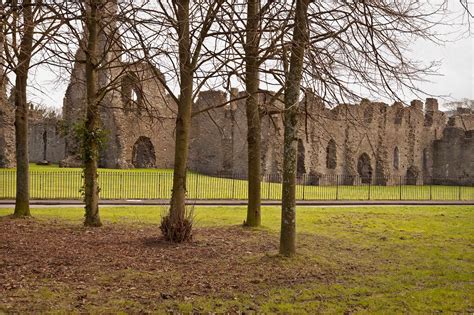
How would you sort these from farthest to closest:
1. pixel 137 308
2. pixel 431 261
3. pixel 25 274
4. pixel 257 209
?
pixel 257 209 < pixel 431 261 < pixel 25 274 < pixel 137 308

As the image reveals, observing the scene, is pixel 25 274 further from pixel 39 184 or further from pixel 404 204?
pixel 404 204

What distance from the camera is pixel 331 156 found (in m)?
39.2

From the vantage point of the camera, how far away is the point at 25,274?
307 inches

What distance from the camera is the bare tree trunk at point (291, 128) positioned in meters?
8.53

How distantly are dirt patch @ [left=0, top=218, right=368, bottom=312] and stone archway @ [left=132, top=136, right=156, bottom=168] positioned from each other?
25734 millimetres

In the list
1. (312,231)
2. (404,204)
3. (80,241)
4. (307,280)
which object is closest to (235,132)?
(404,204)

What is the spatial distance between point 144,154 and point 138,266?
30.4m

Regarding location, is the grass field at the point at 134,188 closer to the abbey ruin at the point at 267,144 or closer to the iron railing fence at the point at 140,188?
the iron railing fence at the point at 140,188

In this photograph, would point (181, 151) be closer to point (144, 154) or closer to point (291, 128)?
point (291, 128)

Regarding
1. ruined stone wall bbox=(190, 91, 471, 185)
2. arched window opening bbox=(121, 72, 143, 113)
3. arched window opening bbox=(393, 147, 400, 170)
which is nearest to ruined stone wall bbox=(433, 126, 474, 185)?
ruined stone wall bbox=(190, 91, 471, 185)

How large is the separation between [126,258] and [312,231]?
19.7 feet

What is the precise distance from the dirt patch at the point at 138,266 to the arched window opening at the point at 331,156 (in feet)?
89.4

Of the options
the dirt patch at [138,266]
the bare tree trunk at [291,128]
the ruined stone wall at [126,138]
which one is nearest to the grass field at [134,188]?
the ruined stone wall at [126,138]

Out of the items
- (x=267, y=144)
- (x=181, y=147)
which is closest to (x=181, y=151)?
(x=181, y=147)
